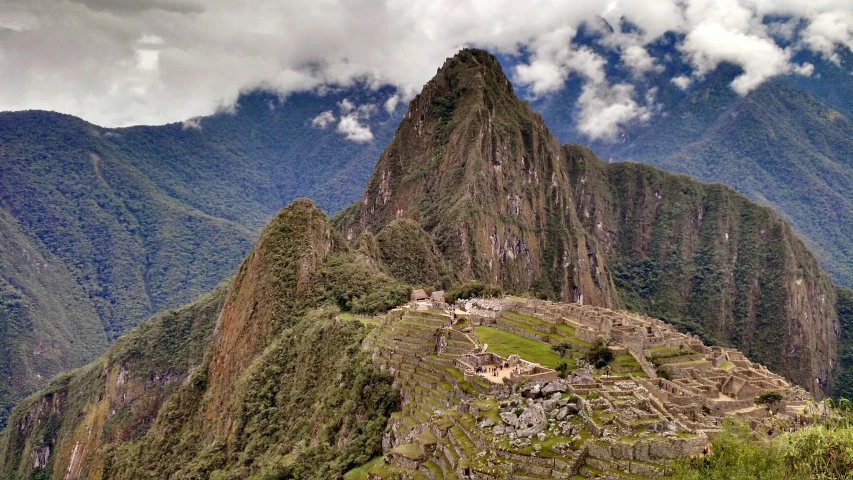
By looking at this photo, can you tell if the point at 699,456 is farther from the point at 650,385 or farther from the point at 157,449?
the point at 157,449

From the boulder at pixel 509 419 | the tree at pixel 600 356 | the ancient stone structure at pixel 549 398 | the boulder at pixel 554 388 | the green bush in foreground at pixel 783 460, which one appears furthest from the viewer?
the tree at pixel 600 356

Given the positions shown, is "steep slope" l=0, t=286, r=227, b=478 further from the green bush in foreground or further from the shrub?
the green bush in foreground

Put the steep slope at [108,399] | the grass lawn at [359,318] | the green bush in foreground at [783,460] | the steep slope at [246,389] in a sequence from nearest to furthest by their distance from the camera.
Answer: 1. the green bush in foreground at [783,460]
2. the steep slope at [246,389]
3. the grass lawn at [359,318]
4. the steep slope at [108,399]

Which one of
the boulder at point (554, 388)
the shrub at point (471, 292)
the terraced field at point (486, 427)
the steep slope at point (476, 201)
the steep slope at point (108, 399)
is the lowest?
the steep slope at point (108, 399)

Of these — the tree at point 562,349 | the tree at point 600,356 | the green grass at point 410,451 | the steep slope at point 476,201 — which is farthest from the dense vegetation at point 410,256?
the green grass at point 410,451

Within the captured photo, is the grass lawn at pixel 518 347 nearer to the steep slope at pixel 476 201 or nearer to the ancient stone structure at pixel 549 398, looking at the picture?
the ancient stone structure at pixel 549 398

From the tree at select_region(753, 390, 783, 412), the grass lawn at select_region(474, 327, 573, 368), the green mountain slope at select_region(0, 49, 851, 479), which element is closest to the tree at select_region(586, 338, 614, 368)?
the grass lawn at select_region(474, 327, 573, 368)

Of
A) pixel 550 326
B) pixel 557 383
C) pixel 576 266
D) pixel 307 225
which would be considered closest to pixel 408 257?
pixel 307 225
